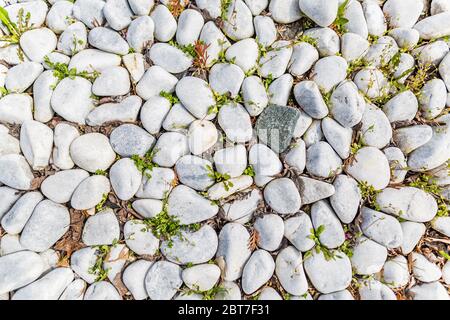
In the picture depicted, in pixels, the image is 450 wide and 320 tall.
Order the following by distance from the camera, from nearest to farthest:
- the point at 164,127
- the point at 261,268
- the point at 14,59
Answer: the point at 261,268
the point at 164,127
the point at 14,59

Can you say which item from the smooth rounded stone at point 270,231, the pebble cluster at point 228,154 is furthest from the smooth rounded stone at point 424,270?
the smooth rounded stone at point 270,231

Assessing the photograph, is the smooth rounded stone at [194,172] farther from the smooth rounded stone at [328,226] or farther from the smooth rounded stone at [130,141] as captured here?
the smooth rounded stone at [328,226]

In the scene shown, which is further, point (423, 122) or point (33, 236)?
point (423, 122)

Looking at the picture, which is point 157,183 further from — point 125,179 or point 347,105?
point 347,105

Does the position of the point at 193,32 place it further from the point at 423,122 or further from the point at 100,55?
the point at 423,122

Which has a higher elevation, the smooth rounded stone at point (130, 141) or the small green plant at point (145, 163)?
the smooth rounded stone at point (130, 141)

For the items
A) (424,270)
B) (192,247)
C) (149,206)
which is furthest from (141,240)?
(424,270)

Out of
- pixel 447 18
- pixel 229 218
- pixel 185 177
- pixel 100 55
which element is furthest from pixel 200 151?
pixel 447 18
